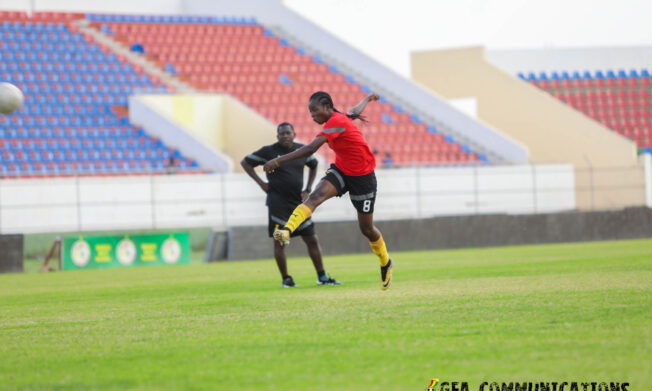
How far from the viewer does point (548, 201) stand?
84.1 feet

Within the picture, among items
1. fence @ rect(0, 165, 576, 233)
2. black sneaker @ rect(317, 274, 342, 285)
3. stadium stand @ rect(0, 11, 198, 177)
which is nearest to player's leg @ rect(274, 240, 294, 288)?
black sneaker @ rect(317, 274, 342, 285)

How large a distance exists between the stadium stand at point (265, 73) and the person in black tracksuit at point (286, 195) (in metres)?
16.8

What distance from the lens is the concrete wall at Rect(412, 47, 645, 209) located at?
3059 centimetres

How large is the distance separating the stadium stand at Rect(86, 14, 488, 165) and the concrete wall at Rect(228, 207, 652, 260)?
198 inches

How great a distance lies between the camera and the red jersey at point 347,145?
9.28 metres

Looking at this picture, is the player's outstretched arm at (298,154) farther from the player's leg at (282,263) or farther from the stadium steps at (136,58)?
the stadium steps at (136,58)

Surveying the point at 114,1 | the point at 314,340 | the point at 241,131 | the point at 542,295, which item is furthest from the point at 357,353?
the point at 114,1

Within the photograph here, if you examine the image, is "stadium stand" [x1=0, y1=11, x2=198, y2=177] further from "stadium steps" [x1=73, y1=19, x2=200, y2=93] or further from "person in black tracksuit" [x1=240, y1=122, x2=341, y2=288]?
"person in black tracksuit" [x1=240, y1=122, x2=341, y2=288]

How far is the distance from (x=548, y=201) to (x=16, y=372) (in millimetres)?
21835

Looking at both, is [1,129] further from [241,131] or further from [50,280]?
[50,280]

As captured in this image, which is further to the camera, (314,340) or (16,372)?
(314,340)

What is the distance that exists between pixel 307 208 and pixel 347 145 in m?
0.82

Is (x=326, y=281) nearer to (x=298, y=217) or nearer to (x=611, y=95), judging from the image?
(x=298, y=217)

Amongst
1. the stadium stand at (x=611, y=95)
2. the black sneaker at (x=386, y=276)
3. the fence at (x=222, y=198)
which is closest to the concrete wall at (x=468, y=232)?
the fence at (x=222, y=198)
